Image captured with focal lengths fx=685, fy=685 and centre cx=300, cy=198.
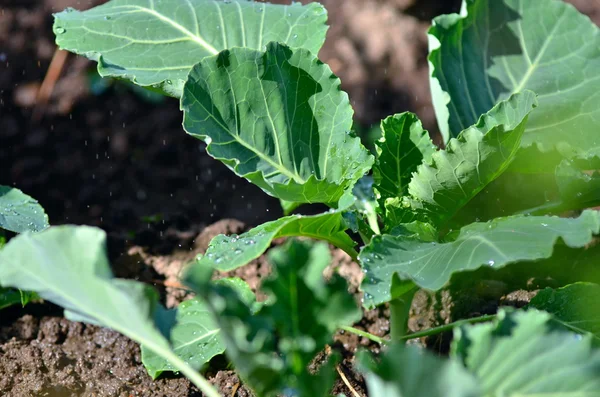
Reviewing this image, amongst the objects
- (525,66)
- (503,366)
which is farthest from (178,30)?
(503,366)

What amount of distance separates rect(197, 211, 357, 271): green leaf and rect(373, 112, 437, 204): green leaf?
0.23 m

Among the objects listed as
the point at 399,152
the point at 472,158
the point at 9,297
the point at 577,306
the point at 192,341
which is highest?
the point at 472,158

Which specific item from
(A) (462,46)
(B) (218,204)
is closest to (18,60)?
(B) (218,204)

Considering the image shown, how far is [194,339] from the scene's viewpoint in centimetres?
171

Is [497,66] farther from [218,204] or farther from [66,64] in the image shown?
[66,64]

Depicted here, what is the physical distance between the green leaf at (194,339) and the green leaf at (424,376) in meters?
0.84

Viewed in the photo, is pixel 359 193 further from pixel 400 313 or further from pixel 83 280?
pixel 83 280

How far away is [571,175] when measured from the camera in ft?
5.65

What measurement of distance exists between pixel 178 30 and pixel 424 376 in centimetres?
148

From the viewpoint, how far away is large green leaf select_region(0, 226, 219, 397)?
93 cm

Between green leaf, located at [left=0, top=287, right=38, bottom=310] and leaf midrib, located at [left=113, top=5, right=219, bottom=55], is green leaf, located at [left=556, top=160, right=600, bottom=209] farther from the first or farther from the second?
green leaf, located at [left=0, top=287, right=38, bottom=310]

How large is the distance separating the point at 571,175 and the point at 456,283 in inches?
18.4

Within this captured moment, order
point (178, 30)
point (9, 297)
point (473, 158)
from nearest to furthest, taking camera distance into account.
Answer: point (473, 158) < point (9, 297) < point (178, 30)

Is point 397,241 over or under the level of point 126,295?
under
